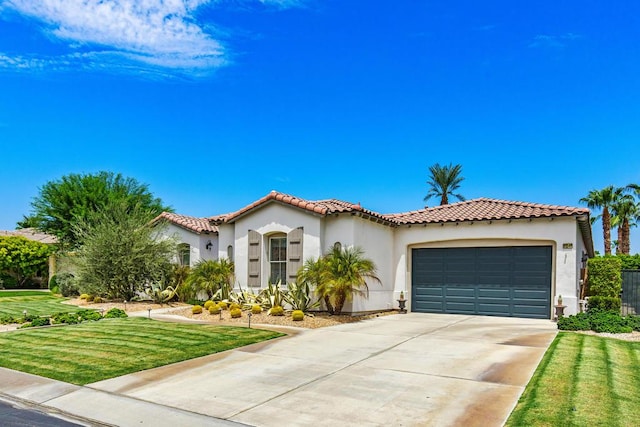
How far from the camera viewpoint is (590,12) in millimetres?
14586

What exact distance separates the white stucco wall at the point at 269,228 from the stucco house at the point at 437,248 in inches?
1.5

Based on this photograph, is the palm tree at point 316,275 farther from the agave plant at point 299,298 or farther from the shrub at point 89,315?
the shrub at point 89,315

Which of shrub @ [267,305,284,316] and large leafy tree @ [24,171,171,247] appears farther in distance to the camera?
large leafy tree @ [24,171,171,247]

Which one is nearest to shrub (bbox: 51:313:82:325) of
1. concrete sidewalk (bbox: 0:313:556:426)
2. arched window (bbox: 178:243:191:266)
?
concrete sidewalk (bbox: 0:313:556:426)

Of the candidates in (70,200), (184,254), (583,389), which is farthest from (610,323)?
(70,200)

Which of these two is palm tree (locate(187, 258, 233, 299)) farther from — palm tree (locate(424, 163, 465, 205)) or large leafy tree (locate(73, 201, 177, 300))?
palm tree (locate(424, 163, 465, 205))

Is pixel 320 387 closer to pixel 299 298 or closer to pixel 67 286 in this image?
pixel 299 298

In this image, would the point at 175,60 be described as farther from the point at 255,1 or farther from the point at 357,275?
the point at 357,275

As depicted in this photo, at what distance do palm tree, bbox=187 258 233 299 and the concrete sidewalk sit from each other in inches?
302

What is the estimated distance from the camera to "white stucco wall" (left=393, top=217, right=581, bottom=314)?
51.6 feet

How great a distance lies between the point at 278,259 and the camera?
18.0m

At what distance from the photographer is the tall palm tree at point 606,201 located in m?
42.4

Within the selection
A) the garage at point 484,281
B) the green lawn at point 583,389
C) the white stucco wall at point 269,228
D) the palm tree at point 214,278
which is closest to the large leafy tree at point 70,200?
the palm tree at point 214,278

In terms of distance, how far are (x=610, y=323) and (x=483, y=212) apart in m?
5.86
